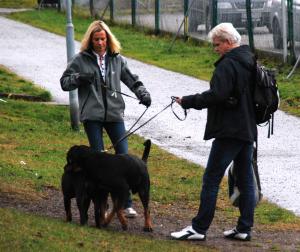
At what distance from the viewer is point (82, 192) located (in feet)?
27.5

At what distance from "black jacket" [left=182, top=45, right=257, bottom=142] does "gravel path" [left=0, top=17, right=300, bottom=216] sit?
6.93 feet

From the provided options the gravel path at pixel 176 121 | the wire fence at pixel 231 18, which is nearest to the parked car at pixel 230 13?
the wire fence at pixel 231 18

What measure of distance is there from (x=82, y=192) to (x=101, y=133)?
3.05 feet

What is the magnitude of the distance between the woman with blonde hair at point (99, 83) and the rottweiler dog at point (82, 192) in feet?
2.15

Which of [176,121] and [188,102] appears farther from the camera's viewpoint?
[176,121]

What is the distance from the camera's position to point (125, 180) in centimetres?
836

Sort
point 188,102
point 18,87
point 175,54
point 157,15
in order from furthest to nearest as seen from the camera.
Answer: point 157,15 → point 175,54 → point 18,87 → point 188,102

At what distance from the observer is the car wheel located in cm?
2126

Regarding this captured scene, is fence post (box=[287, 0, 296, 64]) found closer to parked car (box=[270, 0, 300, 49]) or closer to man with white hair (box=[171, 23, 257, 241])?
parked car (box=[270, 0, 300, 49])

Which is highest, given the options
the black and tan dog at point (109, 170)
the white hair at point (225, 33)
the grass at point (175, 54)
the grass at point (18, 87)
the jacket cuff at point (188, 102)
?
the white hair at point (225, 33)

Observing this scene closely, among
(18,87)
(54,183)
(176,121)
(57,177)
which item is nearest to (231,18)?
(18,87)

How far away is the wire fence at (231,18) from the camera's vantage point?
67.7ft

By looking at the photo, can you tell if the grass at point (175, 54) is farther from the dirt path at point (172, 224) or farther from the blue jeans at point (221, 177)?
the blue jeans at point (221, 177)

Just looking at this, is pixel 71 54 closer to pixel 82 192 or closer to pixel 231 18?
pixel 82 192
